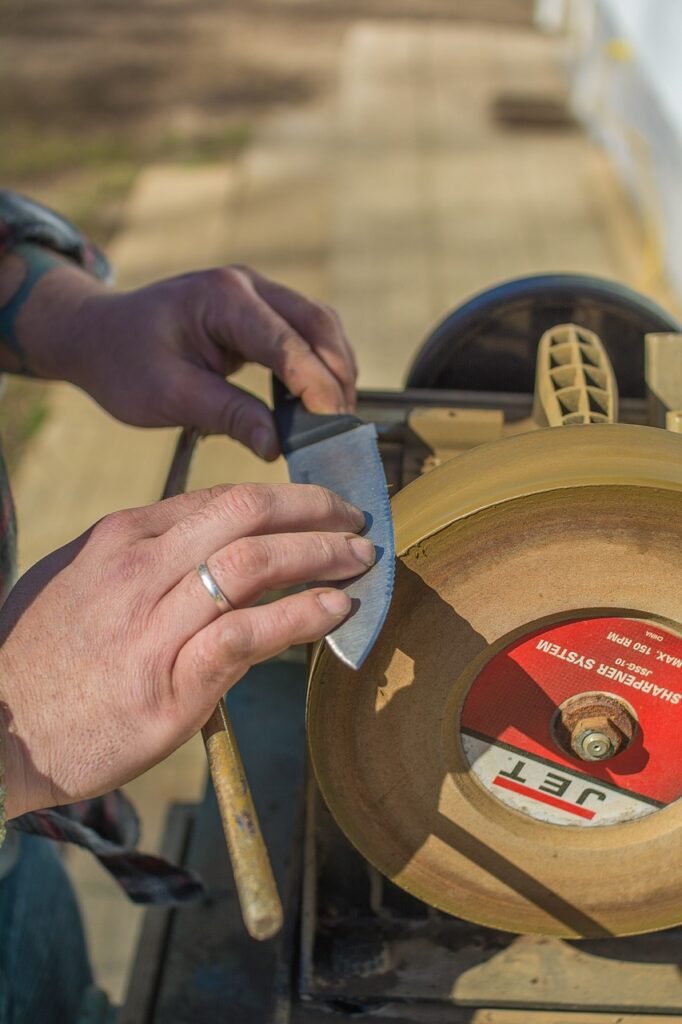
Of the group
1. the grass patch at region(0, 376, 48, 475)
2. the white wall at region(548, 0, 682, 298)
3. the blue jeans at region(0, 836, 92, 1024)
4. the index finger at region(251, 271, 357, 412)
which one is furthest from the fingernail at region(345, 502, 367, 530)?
the white wall at region(548, 0, 682, 298)

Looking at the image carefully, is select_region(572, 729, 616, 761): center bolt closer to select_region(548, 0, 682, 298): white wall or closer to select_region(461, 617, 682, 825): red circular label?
select_region(461, 617, 682, 825): red circular label

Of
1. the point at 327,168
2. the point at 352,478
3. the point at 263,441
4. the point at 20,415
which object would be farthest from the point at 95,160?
the point at 352,478

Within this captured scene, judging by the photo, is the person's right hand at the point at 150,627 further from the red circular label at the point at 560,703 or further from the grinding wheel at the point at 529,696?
the red circular label at the point at 560,703

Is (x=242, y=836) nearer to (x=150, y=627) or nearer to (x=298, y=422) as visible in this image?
(x=150, y=627)

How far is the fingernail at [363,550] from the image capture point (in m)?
0.88

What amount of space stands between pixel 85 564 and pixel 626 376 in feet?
3.11

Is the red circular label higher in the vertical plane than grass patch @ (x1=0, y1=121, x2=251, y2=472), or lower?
higher

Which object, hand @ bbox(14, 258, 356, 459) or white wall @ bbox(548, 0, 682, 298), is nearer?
hand @ bbox(14, 258, 356, 459)

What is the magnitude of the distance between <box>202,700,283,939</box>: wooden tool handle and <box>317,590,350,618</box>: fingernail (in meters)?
0.14

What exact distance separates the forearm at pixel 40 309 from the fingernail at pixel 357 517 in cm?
66

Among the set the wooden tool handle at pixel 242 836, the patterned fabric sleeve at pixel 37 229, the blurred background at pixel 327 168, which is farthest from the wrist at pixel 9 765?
the blurred background at pixel 327 168

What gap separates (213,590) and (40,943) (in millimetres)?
955

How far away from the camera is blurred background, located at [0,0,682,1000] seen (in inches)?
156

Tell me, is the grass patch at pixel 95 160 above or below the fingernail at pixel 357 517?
below
